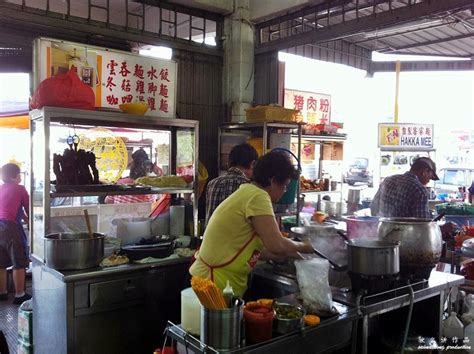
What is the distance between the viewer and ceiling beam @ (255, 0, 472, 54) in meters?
3.43

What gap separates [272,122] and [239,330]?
2869mm

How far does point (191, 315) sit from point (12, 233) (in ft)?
13.5

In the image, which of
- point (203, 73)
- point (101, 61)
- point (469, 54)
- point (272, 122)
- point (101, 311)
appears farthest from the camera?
point (469, 54)

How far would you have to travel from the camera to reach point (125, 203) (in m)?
5.34

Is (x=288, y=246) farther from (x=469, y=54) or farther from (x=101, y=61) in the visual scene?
(x=469, y=54)

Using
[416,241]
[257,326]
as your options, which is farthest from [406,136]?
[257,326]

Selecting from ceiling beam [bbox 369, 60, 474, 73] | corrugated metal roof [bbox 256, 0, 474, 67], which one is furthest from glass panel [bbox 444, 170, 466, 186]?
corrugated metal roof [bbox 256, 0, 474, 67]

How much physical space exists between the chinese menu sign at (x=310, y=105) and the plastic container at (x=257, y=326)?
14.3 ft

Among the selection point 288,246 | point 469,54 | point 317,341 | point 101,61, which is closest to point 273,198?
point 288,246

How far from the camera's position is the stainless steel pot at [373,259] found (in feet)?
7.13

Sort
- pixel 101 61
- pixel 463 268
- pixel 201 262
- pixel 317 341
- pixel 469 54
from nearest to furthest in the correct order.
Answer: pixel 317 341 → pixel 201 262 → pixel 463 268 → pixel 101 61 → pixel 469 54

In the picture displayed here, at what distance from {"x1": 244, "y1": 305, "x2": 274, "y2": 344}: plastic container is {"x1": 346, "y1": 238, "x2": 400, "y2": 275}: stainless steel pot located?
2.25ft

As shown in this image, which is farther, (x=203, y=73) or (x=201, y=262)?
(x=203, y=73)

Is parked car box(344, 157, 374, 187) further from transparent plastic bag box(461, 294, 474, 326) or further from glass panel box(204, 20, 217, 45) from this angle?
transparent plastic bag box(461, 294, 474, 326)
